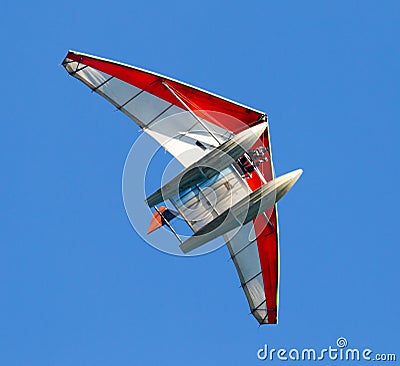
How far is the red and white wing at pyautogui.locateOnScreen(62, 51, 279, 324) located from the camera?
4978cm

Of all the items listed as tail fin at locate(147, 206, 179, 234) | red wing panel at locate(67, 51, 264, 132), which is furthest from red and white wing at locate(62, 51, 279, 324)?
tail fin at locate(147, 206, 179, 234)

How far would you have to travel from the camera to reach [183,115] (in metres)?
51.5

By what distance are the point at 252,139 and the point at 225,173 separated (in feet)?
12.1

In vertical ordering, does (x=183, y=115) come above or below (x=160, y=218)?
above

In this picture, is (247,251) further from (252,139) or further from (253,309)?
(252,139)

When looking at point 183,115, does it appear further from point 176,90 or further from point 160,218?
point 160,218

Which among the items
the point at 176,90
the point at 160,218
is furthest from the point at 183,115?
the point at 160,218

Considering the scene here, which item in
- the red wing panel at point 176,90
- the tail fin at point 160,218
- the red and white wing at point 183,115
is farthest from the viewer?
the tail fin at point 160,218

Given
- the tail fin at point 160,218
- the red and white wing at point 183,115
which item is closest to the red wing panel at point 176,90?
the red and white wing at point 183,115

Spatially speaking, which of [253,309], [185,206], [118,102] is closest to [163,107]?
[118,102]

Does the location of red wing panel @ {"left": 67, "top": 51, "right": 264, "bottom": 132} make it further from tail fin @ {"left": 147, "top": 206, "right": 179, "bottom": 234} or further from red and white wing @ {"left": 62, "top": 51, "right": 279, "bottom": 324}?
tail fin @ {"left": 147, "top": 206, "right": 179, "bottom": 234}

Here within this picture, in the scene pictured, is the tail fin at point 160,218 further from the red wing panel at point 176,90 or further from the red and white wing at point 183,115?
the red wing panel at point 176,90

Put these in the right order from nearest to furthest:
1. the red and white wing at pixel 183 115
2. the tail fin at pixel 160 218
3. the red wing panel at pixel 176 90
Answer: the red wing panel at pixel 176 90 → the red and white wing at pixel 183 115 → the tail fin at pixel 160 218

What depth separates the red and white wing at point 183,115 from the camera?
4978cm
